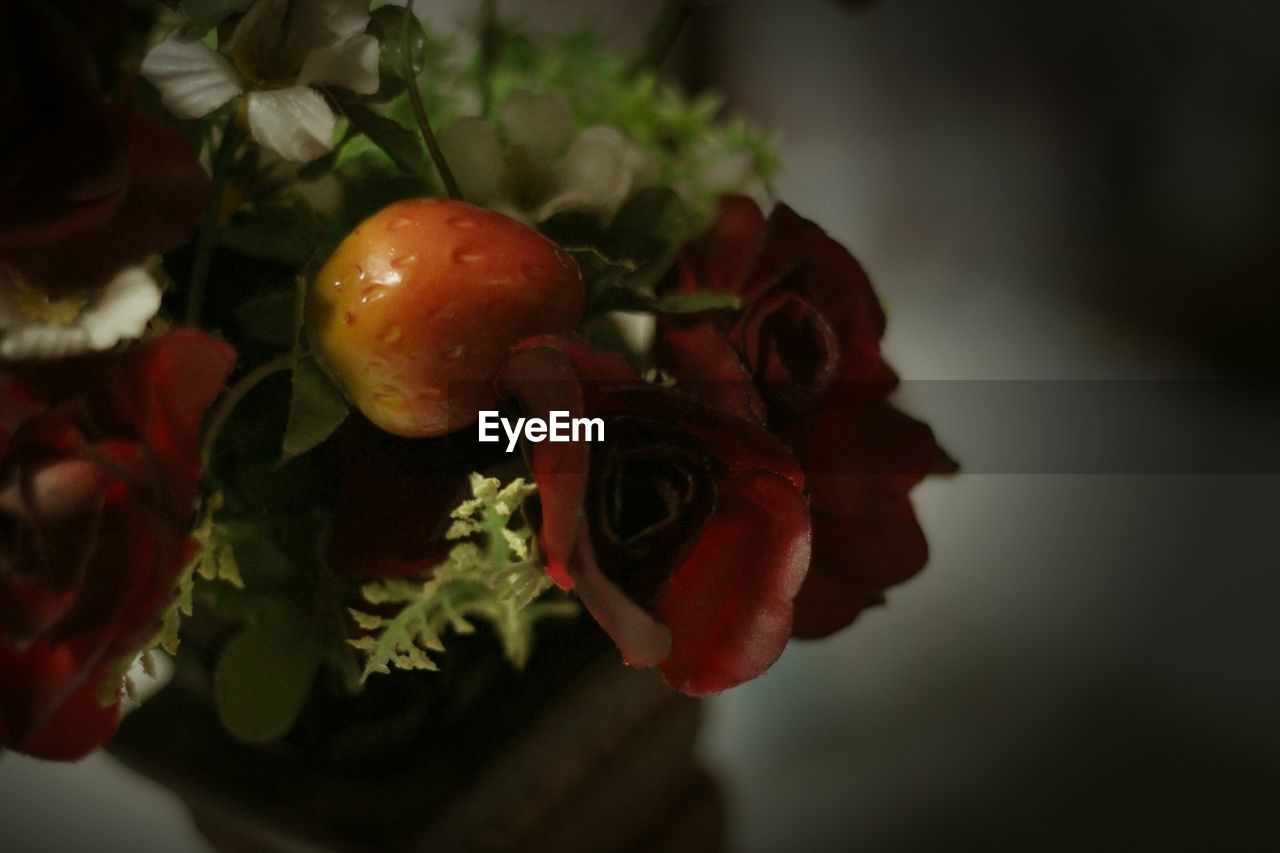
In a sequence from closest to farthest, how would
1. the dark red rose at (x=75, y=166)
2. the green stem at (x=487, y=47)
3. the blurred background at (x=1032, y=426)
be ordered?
the dark red rose at (x=75, y=166)
the green stem at (x=487, y=47)
the blurred background at (x=1032, y=426)

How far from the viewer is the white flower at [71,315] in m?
0.18

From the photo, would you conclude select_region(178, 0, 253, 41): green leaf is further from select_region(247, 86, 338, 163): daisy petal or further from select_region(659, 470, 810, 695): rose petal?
select_region(659, 470, 810, 695): rose petal

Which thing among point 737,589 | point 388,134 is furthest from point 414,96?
point 737,589

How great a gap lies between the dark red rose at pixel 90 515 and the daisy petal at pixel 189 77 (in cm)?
5

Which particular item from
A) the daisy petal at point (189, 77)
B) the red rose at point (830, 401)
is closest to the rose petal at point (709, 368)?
the red rose at point (830, 401)

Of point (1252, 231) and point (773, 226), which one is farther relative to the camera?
point (1252, 231)

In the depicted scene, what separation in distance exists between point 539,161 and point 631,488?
9cm

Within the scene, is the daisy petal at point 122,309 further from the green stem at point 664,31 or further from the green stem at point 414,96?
the green stem at point 664,31

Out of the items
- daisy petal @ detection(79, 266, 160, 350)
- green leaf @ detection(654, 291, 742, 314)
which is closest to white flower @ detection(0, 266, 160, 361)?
daisy petal @ detection(79, 266, 160, 350)

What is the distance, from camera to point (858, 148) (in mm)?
986

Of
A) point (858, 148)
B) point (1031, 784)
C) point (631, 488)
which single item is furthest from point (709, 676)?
point (858, 148)

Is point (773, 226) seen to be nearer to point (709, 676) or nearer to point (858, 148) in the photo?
point (709, 676)

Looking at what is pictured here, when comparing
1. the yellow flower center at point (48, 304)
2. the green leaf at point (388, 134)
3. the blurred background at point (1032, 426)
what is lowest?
the blurred background at point (1032, 426)

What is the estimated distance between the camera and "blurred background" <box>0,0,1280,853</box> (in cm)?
50
